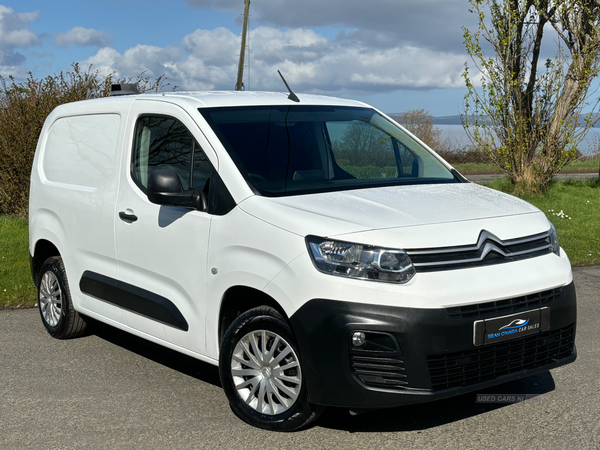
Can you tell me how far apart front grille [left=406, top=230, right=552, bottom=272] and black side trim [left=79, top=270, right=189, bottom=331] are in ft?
5.51

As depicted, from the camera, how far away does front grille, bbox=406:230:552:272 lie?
11.7 feet

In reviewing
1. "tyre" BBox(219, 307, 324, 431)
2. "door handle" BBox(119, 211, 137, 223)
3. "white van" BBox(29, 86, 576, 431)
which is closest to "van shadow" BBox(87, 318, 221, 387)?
"white van" BBox(29, 86, 576, 431)

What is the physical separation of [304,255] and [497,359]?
117 cm

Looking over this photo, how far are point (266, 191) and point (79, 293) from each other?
2.26 meters

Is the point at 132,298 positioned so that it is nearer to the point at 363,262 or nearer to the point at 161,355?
the point at 161,355

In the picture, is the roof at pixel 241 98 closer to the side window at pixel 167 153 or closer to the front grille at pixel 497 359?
the side window at pixel 167 153

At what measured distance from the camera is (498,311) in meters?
3.66

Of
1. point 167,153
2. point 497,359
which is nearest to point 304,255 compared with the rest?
point 497,359

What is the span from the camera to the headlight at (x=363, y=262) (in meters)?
3.55

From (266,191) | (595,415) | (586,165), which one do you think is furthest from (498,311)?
(586,165)

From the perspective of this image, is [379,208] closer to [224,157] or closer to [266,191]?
[266,191]

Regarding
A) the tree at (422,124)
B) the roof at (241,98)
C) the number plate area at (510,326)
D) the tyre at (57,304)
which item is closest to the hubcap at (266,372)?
the number plate area at (510,326)

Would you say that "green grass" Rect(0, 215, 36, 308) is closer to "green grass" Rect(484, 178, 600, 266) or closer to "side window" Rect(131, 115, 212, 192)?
"side window" Rect(131, 115, 212, 192)

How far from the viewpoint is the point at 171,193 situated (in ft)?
13.9
